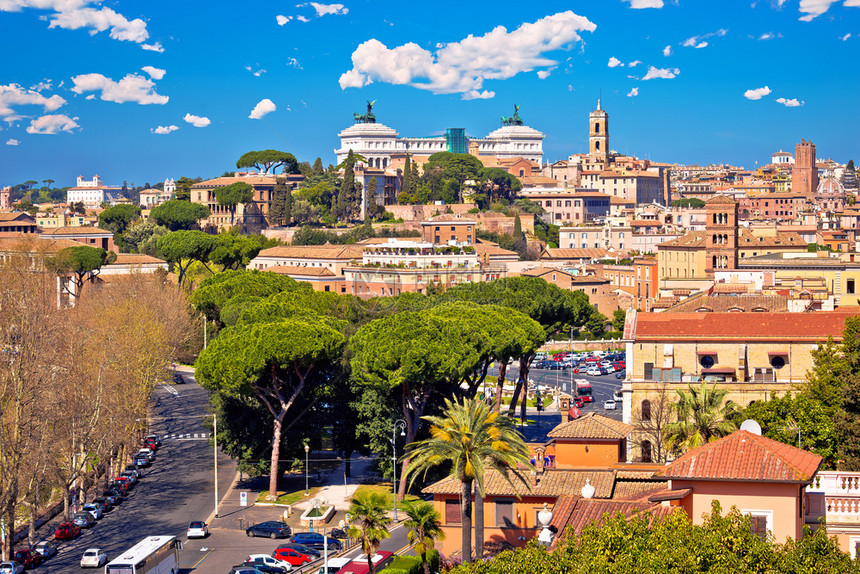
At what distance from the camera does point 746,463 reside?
1783 centimetres

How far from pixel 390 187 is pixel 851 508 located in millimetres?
133857

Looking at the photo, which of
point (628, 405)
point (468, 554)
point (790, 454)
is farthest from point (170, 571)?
point (790, 454)

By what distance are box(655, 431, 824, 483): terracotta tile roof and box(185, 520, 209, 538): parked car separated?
24.0 meters

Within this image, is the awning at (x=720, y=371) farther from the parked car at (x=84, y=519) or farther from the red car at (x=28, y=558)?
the red car at (x=28, y=558)

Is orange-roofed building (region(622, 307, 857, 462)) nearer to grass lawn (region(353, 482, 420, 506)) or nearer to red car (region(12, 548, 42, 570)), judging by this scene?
grass lawn (region(353, 482, 420, 506))

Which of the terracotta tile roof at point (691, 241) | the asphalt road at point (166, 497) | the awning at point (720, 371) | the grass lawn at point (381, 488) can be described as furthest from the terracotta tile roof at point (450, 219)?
the awning at point (720, 371)

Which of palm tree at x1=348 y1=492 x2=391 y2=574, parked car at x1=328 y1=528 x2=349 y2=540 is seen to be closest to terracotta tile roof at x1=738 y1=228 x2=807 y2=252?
parked car at x1=328 y1=528 x2=349 y2=540

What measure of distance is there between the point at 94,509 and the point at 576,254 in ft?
269

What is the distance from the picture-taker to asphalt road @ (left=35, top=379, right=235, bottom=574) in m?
38.8

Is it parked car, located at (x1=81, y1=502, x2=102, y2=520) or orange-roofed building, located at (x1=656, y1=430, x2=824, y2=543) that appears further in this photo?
parked car, located at (x1=81, y1=502, x2=102, y2=520)

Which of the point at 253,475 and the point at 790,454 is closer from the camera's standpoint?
the point at 790,454

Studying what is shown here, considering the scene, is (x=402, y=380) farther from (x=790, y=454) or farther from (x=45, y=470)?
(x=790, y=454)

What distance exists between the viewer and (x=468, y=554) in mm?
28125

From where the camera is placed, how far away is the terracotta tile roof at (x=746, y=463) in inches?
687
